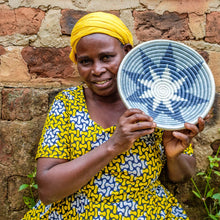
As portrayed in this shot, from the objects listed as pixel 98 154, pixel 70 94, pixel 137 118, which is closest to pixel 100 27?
pixel 70 94

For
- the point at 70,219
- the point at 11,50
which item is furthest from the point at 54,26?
the point at 70,219

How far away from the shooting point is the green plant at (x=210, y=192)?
183 centimetres

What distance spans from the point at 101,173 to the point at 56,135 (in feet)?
0.93

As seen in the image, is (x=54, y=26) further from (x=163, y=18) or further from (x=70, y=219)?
(x=70, y=219)

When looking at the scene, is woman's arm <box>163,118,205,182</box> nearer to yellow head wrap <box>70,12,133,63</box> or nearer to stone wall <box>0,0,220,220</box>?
stone wall <box>0,0,220,220</box>

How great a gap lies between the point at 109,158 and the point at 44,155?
1.03 feet

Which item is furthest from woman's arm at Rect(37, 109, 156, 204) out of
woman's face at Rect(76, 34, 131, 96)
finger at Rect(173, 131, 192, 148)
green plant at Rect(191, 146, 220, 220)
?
green plant at Rect(191, 146, 220, 220)

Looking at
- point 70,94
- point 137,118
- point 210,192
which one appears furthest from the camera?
point 210,192

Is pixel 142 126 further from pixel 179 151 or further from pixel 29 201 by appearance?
pixel 29 201

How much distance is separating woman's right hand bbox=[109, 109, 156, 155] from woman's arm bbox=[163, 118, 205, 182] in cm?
13

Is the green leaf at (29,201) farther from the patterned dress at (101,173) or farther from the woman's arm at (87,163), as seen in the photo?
the woman's arm at (87,163)

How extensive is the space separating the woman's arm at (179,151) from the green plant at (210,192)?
218mm

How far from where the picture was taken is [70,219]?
1477mm

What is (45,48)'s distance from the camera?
1.87 m
